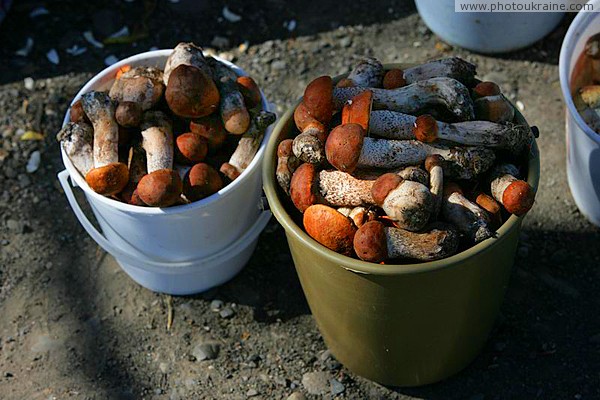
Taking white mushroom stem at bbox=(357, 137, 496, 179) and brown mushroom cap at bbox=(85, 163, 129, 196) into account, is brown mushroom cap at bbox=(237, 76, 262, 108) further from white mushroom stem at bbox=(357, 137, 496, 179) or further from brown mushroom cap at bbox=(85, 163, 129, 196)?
white mushroom stem at bbox=(357, 137, 496, 179)

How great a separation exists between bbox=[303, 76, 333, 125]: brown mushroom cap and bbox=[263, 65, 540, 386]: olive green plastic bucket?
0.12 meters

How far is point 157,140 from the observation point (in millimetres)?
1759

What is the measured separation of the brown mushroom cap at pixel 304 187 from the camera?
1.46 meters

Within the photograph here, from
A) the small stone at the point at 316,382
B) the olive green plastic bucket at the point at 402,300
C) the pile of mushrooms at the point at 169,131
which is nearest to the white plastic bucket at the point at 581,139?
the olive green plastic bucket at the point at 402,300

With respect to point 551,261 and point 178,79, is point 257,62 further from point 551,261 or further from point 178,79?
point 551,261

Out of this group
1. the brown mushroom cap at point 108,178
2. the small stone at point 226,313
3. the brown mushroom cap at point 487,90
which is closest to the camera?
the brown mushroom cap at point 487,90

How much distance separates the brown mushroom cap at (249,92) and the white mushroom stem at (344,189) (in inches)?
18.3

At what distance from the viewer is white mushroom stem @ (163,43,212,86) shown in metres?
1.83

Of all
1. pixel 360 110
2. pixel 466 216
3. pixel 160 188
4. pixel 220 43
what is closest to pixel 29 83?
pixel 220 43

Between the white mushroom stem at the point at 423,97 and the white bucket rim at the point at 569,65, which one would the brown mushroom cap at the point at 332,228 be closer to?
the white mushroom stem at the point at 423,97

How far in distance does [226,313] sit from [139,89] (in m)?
0.64

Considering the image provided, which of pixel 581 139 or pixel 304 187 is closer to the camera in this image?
pixel 304 187

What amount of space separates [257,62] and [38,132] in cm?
75

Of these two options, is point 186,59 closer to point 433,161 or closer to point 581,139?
point 433,161
